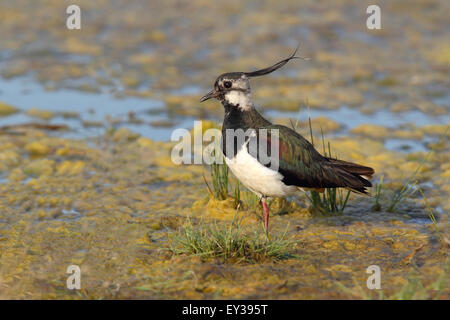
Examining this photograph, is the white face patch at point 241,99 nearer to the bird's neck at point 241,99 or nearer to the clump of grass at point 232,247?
the bird's neck at point 241,99

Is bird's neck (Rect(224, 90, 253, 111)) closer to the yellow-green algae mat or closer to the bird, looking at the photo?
the bird

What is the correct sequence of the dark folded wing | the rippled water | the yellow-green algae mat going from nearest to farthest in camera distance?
the yellow-green algae mat < the dark folded wing < the rippled water

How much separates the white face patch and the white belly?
415 millimetres

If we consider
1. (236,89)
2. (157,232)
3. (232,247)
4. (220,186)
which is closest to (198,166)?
(220,186)

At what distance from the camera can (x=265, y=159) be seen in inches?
203

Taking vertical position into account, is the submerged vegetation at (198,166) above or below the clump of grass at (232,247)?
above

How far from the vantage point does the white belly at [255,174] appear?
5105mm

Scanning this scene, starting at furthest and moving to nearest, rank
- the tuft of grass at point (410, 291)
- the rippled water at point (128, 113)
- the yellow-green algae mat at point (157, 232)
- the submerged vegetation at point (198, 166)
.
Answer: the rippled water at point (128, 113)
the submerged vegetation at point (198, 166)
the yellow-green algae mat at point (157, 232)
the tuft of grass at point (410, 291)

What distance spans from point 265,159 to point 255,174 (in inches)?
5.2

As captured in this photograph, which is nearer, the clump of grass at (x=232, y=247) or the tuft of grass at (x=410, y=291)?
the tuft of grass at (x=410, y=291)

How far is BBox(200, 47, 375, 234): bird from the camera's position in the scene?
16.9 ft

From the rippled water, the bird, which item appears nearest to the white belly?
Result: the bird

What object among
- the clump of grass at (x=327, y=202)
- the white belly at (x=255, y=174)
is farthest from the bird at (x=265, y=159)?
the clump of grass at (x=327, y=202)

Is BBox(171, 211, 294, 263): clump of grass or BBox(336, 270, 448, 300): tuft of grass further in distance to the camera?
BBox(171, 211, 294, 263): clump of grass
